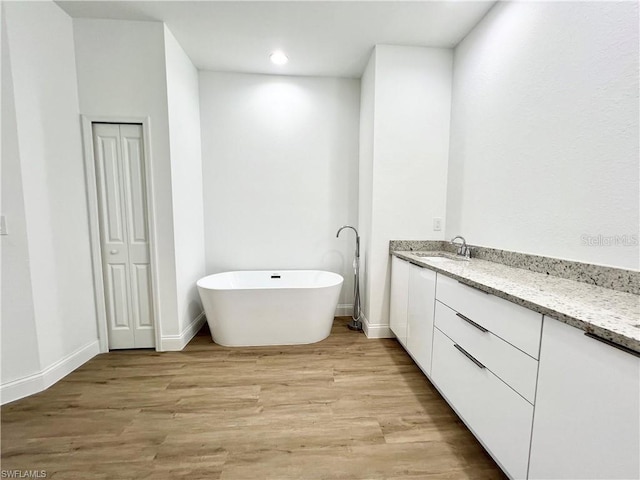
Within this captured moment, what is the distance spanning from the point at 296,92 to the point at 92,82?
1799 millimetres

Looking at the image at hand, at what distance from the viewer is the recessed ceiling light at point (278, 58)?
238 centimetres

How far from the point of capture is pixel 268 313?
225 cm

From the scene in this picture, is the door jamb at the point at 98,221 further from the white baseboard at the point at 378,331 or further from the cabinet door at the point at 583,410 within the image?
the cabinet door at the point at 583,410

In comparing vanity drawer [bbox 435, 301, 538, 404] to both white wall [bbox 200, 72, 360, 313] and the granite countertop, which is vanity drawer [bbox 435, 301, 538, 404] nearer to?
the granite countertop

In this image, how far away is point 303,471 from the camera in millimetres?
1178

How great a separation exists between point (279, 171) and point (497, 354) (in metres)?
2.53

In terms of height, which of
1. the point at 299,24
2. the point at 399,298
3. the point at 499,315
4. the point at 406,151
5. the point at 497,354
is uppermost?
the point at 299,24

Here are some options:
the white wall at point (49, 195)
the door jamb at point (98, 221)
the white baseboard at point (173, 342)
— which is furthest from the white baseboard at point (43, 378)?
the white baseboard at point (173, 342)

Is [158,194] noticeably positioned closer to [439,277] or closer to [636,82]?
[439,277]

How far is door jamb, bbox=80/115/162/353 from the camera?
2045 mm

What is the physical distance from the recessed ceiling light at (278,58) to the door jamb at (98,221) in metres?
1.29

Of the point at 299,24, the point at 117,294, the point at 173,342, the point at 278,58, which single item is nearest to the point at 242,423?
the point at 173,342

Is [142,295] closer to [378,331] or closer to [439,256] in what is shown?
[378,331]

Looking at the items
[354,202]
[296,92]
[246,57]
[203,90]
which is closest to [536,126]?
[354,202]
